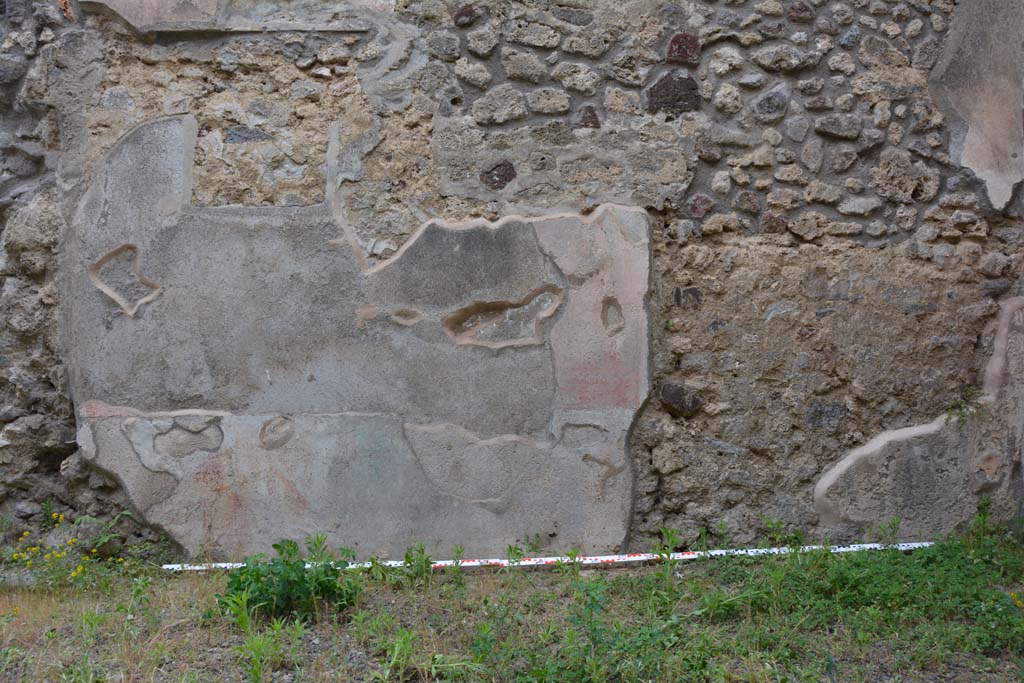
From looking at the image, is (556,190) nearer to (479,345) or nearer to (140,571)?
(479,345)

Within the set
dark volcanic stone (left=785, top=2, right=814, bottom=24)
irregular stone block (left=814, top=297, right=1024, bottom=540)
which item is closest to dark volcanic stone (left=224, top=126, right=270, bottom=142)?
dark volcanic stone (left=785, top=2, right=814, bottom=24)

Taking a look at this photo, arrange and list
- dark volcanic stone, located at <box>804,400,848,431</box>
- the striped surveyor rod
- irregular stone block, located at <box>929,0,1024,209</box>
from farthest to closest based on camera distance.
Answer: irregular stone block, located at <box>929,0,1024,209</box>, dark volcanic stone, located at <box>804,400,848,431</box>, the striped surveyor rod

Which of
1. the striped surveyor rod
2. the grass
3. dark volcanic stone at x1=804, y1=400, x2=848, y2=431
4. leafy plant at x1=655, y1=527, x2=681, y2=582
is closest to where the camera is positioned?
the grass

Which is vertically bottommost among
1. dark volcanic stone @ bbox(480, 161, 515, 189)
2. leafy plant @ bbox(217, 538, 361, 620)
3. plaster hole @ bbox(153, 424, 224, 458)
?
leafy plant @ bbox(217, 538, 361, 620)

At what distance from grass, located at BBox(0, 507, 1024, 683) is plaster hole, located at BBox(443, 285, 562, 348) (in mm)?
858

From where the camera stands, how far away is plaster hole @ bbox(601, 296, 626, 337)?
3.90 m

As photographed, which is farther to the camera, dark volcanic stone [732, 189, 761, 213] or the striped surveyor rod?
dark volcanic stone [732, 189, 761, 213]

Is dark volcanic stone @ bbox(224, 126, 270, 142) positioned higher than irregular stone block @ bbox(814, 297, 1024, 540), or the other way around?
dark volcanic stone @ bbox(224, 126, 270, 142)

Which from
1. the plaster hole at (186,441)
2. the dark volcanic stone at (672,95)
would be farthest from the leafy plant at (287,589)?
the dark volcanic stone at (672,95)

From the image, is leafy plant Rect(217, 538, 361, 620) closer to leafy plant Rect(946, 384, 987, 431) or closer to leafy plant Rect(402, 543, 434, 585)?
leafy plant Rect(402, 543, 434, 585)

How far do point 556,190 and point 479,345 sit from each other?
69cm

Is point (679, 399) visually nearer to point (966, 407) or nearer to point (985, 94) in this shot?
point (966, 407)

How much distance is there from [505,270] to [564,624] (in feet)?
4.59

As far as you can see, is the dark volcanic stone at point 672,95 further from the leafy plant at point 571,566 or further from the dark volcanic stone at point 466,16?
the leafy plant at point 571,566
